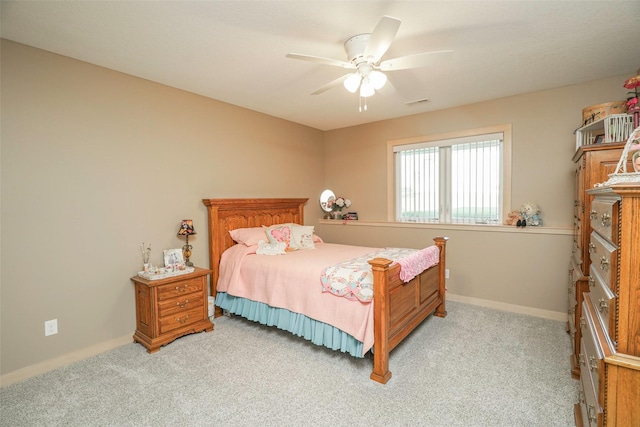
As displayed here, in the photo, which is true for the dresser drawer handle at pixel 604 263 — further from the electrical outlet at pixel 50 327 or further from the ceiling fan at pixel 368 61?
the electrical outlet at pixel 50 327

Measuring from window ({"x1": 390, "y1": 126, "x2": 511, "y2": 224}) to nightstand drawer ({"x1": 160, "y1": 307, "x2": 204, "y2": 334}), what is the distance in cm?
312

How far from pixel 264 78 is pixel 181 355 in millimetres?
2756

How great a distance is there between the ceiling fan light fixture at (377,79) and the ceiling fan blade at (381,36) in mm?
97

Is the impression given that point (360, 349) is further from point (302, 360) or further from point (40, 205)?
point (40, 205)

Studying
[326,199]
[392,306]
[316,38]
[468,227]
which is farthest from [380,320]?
[326,199]

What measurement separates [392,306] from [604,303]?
54.4 inches

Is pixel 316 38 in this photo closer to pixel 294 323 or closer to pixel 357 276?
pixel 357 276

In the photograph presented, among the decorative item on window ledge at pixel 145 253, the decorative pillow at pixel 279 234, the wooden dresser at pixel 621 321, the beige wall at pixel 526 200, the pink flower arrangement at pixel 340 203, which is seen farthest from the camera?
the pink flower arrangement at pixel 340 203

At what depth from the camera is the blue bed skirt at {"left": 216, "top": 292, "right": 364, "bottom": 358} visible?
2461 mm

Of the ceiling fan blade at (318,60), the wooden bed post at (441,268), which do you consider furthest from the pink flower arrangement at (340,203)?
the ceiling fan blade at (318,60)

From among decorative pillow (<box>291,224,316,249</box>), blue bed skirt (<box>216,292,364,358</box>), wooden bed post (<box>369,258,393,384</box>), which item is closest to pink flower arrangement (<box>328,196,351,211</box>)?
decorative pillow (<box>291,224,316,249</box>)

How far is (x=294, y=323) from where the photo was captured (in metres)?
2.81

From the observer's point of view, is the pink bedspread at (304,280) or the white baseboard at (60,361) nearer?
the white baseboard at (60,361)

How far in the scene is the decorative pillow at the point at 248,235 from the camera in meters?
3.62
